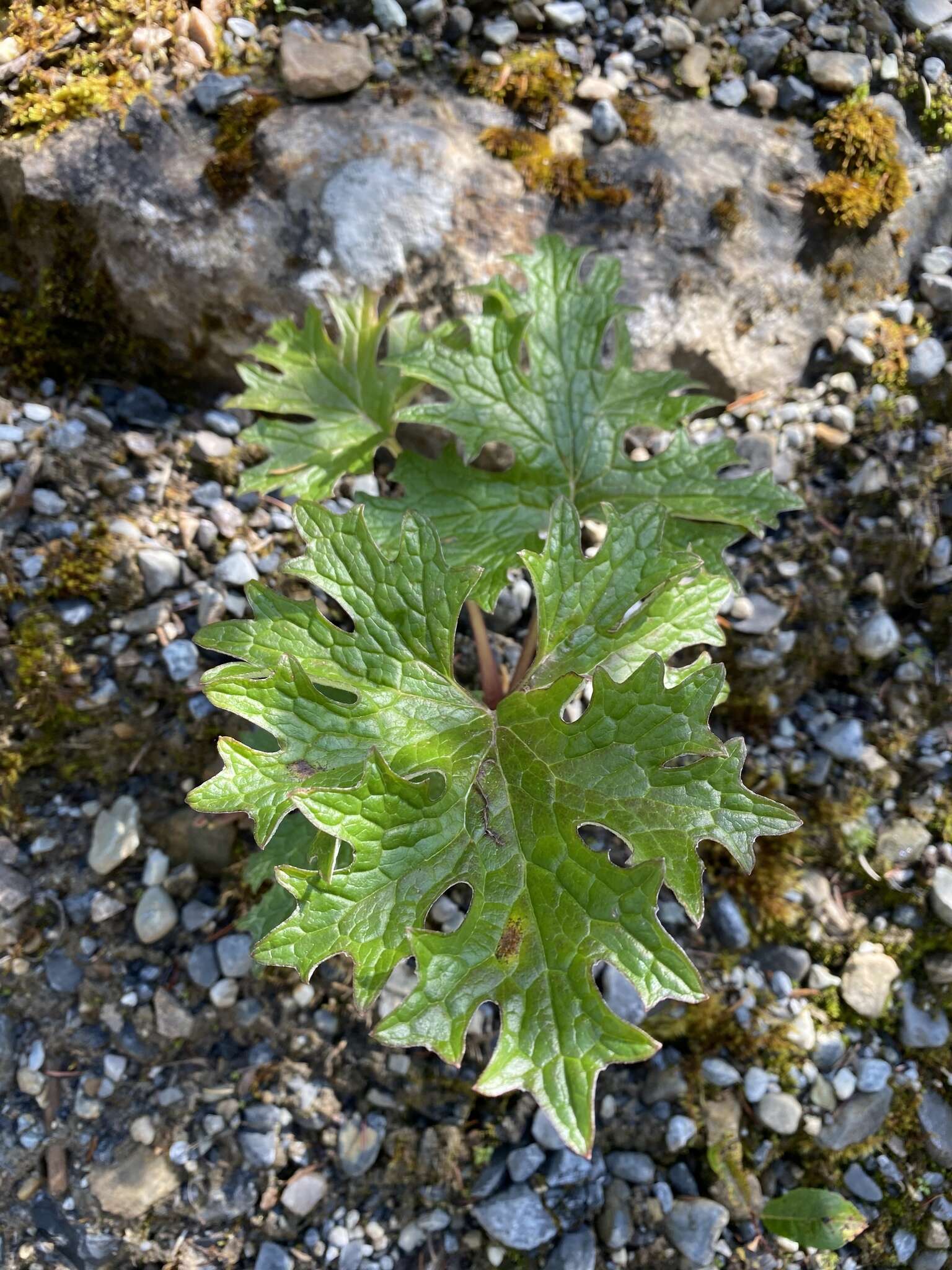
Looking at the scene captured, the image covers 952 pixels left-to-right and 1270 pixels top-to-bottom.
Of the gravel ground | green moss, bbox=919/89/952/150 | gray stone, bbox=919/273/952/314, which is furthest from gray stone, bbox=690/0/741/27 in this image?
the gravel ground

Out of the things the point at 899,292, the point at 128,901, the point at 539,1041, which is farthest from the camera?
the point at 899,292

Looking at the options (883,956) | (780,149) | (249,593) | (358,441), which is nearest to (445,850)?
(249,593)

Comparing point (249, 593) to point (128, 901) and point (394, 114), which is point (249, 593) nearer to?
point (128, 901)

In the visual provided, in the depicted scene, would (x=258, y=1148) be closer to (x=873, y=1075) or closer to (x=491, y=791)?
(x=491, y=791)

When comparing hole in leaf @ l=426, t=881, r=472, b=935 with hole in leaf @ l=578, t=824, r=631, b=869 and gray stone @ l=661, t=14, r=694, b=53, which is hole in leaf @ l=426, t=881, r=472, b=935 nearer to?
hole in leaf @ l=578, t=824, r=631, b=869

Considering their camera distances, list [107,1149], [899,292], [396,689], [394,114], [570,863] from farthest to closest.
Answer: [899,292], [394,114], [107,1149], [396,689], [570,863]
